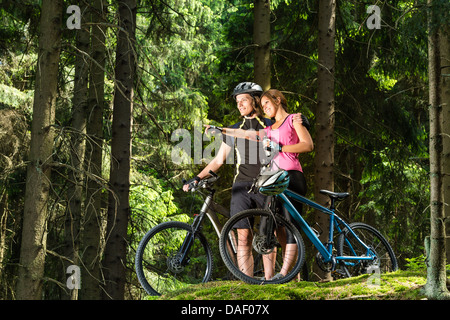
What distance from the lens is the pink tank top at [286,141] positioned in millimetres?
5484

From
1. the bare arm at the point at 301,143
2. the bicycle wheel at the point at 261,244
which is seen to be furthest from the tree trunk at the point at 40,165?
the bare arm at the point at 301,143

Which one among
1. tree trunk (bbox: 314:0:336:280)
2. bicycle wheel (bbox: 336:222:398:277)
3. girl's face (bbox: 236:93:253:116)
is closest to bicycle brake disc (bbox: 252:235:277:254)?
bicycle wheel (bbox: 336:222:398:277)

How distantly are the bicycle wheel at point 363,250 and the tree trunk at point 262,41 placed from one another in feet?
8.77

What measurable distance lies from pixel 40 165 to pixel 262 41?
3.78 m

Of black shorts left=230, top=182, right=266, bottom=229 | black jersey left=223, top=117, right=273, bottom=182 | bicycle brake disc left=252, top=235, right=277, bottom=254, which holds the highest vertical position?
black jersey left=223, top=117, right=273, bottom=182

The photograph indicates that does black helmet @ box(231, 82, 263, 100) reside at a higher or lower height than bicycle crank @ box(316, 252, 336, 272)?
higher

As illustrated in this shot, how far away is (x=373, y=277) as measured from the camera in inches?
196

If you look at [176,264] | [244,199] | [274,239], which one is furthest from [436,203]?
[176,264]

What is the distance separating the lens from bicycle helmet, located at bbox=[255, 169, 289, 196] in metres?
4.97

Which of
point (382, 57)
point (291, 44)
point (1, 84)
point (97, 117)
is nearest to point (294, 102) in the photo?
point (291, 44)

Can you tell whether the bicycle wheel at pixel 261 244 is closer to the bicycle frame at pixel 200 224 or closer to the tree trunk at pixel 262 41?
the bicycle frame at pixel 200 224

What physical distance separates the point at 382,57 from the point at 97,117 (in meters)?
5.14

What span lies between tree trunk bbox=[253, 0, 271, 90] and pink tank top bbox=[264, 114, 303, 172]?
2.50m

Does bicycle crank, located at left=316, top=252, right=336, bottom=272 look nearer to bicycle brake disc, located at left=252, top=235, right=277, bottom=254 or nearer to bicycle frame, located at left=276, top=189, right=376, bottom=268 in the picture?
bicycle frame, located at left=276, top=189, right=376, bottom=268
